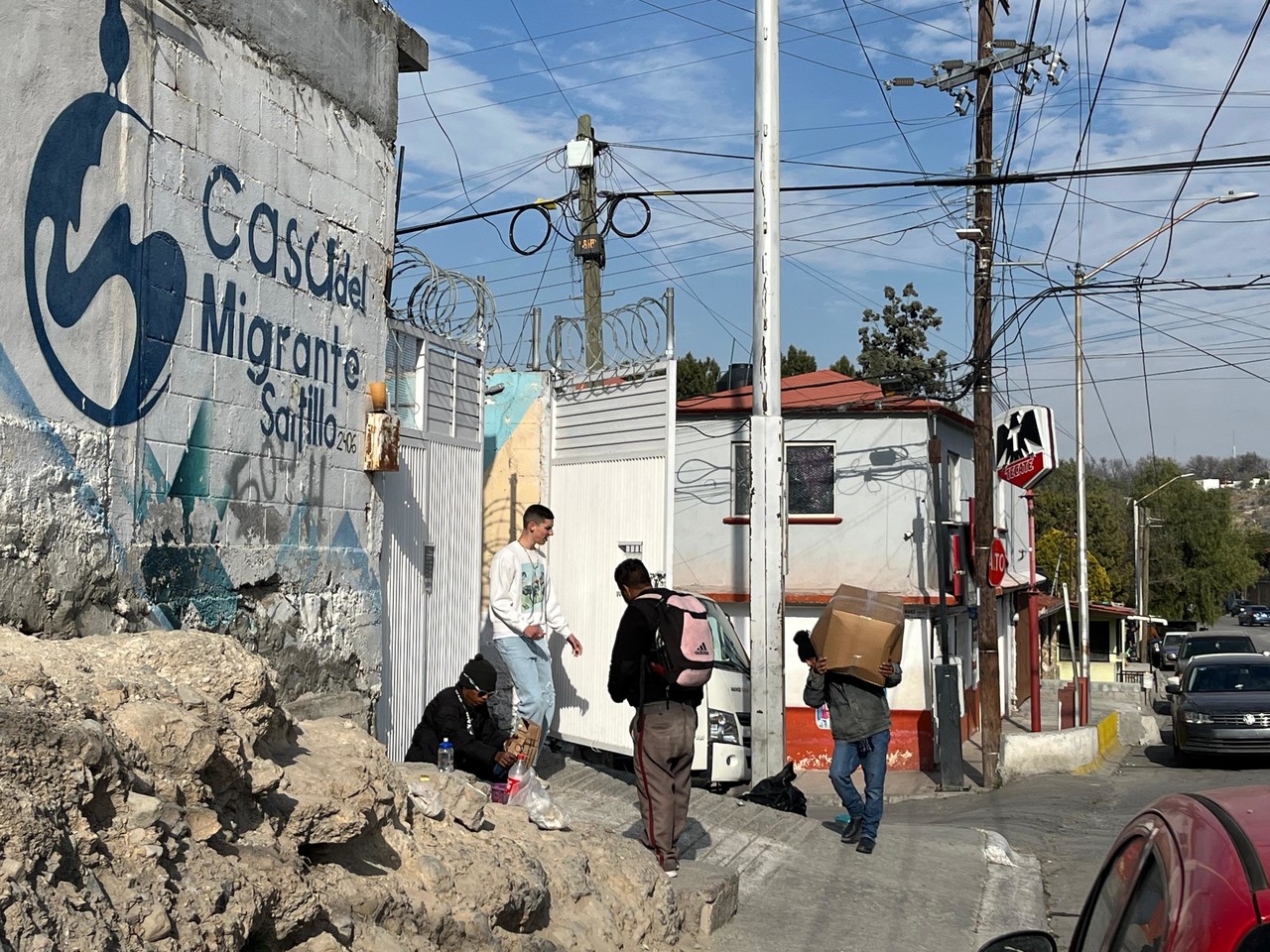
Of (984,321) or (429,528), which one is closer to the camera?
(429,528)

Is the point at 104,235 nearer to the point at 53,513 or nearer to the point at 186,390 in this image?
the point at 186,390

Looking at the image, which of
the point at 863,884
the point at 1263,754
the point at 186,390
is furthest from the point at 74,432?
the point at 1263,754

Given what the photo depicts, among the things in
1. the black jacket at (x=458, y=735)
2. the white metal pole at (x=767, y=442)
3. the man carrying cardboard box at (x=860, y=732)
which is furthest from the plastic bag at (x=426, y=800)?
the white metal pole at (x=767, y=442)

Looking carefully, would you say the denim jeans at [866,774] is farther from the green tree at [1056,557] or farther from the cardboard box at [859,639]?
the green tree at [1056,557]

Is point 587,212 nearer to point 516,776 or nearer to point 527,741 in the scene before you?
point 527,741

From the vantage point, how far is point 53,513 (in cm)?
500

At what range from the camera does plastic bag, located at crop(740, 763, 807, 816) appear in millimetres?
10297

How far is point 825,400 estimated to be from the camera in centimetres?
2161

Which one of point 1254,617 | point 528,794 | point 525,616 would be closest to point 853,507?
point 525,616

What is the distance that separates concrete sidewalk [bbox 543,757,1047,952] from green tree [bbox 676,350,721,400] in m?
27.6

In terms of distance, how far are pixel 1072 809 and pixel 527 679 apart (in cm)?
743

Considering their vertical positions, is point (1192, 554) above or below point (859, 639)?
above

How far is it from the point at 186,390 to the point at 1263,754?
17.3m

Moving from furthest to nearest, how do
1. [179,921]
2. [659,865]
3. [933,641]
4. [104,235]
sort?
[933,641] < [659,865] < [104,235] < [179,921]
